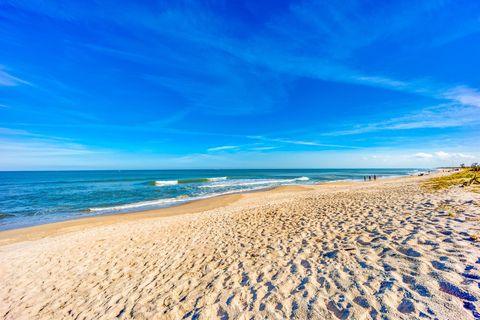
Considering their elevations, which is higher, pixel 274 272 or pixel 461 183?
pixel 461 183

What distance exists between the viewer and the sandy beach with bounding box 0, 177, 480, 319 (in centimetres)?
334

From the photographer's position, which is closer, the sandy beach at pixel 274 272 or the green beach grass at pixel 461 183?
the sandy beach at pixel 274 272

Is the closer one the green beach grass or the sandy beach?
the sandy beach

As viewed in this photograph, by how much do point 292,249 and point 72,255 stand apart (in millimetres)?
7533

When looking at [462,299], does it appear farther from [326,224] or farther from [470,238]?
[326,224]

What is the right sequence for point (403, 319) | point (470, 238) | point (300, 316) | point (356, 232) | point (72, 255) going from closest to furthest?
point (403, 319) → point (300, 316) → point (470, 238) → point (356, 232) → point (72, 255)

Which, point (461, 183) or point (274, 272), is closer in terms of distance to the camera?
point (274, 272)

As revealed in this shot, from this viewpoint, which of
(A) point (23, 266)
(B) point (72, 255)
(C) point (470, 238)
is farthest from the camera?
(B) point (72, 255)

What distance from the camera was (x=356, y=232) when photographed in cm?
634

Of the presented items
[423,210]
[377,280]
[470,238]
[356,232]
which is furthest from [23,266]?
[423,210]

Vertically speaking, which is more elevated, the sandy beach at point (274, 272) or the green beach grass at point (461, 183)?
the green beach grass at point (461, 183)

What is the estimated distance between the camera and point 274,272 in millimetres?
4629

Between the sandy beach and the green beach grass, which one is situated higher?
the green beach grass

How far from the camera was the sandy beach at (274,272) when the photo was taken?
3336 mm
